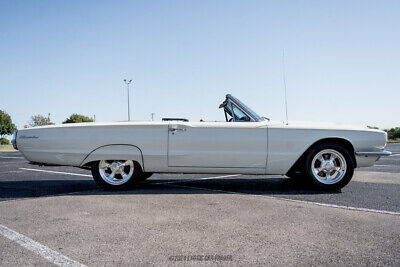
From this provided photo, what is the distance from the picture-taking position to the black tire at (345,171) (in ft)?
15.7

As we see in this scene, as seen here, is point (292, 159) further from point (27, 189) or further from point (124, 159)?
point (27, 189)

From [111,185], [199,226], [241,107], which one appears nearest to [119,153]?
[111,185]

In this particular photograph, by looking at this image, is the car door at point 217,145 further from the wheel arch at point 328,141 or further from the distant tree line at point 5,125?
the distant tree line at point 5,125

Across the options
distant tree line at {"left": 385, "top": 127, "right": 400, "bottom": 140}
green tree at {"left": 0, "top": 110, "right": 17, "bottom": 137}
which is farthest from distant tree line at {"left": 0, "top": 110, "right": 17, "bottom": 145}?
distant tree line at {"left": 385, "top": 127, "right": 400, "bottom": 140}

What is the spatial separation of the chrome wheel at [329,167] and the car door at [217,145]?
2.75 ft

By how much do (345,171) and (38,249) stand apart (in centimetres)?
420

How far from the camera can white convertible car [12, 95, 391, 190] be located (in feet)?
15.7

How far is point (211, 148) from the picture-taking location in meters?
4.79

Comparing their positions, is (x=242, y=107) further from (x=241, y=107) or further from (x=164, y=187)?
(x=164, y=187)

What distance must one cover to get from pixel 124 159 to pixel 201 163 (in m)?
1.18

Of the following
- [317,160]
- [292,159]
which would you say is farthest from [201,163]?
[317,160]

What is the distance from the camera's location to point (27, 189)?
5039mm

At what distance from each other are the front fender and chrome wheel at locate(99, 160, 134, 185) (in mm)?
128

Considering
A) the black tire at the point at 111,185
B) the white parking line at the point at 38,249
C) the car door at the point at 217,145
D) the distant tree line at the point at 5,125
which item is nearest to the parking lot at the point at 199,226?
the white parking line at the point at 38,249
